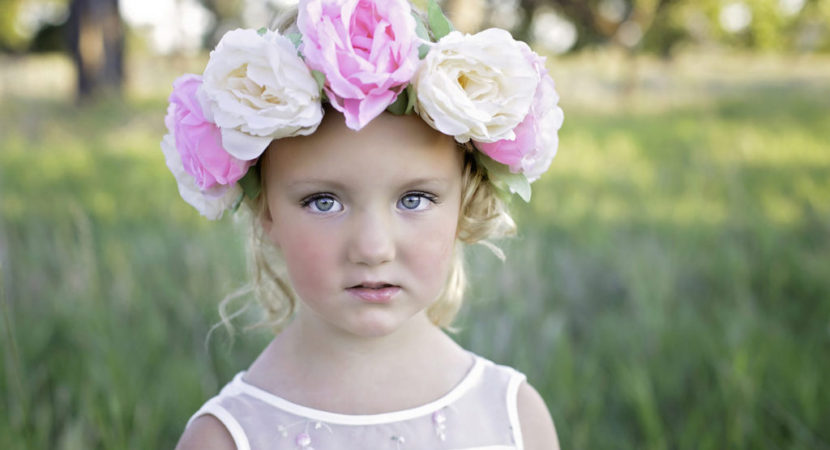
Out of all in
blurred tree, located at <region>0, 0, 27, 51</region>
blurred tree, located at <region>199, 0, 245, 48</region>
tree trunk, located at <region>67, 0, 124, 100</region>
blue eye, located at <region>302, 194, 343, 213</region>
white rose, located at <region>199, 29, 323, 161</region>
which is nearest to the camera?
white rose, located at <region>199, 29, 323, 161</region>

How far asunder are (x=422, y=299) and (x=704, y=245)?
3.34 m

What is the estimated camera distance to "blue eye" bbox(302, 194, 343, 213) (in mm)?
1430

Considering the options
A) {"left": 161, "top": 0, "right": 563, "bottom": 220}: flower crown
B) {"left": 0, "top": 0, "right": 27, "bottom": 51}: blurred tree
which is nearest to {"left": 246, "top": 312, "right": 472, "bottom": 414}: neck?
{"left": 161, "top": 0, "right": 563, "bottom": 220}: flower crown

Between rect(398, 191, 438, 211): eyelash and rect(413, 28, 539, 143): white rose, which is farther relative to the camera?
rect(398, 191, 438, 211): eyelash

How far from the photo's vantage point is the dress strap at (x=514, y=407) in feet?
5.35

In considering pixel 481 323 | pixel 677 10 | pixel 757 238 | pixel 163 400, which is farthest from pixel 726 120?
pixel 163 400

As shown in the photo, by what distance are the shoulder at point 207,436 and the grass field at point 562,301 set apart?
→ 1.40 ft

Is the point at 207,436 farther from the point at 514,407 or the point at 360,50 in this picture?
the point at 360,50

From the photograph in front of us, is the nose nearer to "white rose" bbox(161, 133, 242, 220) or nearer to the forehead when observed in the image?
the forehead

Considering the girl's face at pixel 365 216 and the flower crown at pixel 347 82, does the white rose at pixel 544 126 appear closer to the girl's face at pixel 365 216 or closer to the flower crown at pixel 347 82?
the flower crown at pixel 347 82

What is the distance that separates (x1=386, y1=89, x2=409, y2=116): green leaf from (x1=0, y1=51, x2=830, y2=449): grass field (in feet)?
2.76

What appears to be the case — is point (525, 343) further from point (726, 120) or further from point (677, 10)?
point (677, 10)

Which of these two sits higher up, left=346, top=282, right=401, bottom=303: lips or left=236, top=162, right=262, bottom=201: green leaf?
left=236, top=162, right=262, bottom=201: green leaf

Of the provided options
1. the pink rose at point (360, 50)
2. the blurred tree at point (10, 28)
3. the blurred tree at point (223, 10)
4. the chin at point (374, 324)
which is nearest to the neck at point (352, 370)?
the chin at point (374, 324)
